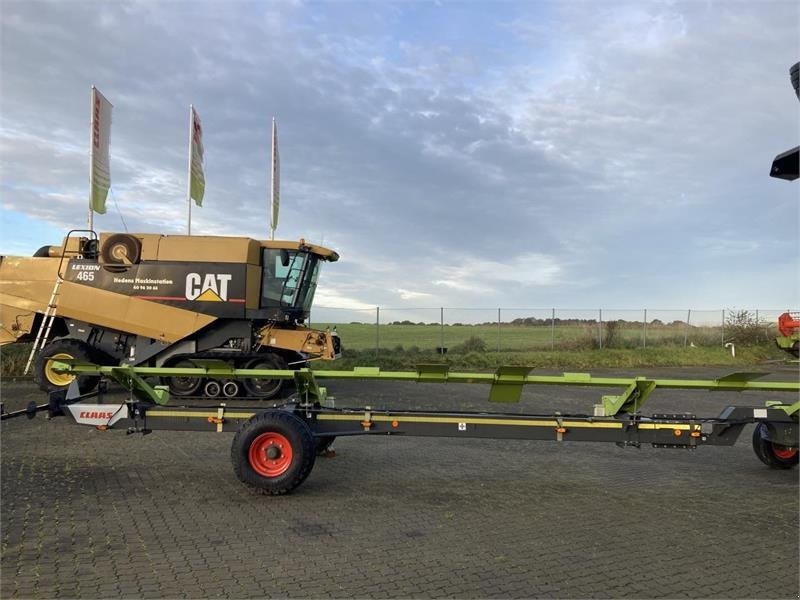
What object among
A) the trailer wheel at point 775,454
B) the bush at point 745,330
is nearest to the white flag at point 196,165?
the trailer wheel at point 775,454

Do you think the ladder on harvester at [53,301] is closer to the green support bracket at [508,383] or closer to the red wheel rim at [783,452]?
the green support bracket at [508,383]

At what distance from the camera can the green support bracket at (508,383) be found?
20.4ft

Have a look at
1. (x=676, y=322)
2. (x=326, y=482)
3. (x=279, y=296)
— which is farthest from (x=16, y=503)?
(x=676, y=322)

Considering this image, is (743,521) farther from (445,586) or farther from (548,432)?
(445,586)

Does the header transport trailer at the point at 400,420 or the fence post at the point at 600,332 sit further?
the fence post at the point at 600,332

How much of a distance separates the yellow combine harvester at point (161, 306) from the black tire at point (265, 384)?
22 millimetres

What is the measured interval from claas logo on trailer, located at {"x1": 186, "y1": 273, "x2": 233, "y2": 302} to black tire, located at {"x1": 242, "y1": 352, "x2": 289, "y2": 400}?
62.1 inches

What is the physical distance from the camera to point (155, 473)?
6.85 metres

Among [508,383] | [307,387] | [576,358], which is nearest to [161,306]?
[307,387]

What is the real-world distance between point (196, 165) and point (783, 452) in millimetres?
17177

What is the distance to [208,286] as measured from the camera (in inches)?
533

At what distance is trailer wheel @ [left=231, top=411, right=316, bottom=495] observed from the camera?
19.3 feet

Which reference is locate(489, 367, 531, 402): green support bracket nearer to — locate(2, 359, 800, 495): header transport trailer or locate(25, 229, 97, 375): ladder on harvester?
locate(2, 359, 800, 495): header transport trailer

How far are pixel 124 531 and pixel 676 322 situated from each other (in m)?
31.2
